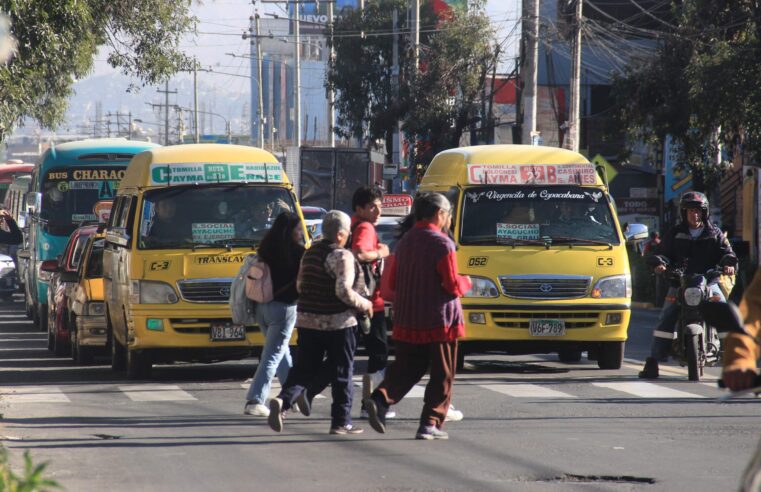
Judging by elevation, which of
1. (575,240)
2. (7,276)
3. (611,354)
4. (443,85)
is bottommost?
(7,276)

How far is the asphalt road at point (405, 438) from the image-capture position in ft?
27.7

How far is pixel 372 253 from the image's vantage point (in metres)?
10.9

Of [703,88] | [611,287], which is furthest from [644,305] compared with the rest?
[611,287]

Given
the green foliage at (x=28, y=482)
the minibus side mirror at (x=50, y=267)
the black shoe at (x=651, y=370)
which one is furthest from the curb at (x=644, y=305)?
the green foliage at (x=28, y=482)

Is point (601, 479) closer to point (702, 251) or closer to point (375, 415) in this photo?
point (375, 415)

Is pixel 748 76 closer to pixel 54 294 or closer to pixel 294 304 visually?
pixel 54 294

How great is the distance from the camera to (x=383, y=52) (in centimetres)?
5638

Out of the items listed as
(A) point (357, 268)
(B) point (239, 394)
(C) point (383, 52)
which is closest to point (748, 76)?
(B) point (239, 394)

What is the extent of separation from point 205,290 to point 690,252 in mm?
4858

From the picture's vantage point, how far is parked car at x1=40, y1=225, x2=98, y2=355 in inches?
715

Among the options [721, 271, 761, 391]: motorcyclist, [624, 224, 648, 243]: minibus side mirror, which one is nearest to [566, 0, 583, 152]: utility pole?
[624, 224, 648, 243]: minibus side mirror

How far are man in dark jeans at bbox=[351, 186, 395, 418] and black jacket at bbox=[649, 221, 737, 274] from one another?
3.77 m

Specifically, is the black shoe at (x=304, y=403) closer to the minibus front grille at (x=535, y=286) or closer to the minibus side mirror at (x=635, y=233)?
the minibus front grille at (x=535, y=286)

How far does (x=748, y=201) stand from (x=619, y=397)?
626 inches
